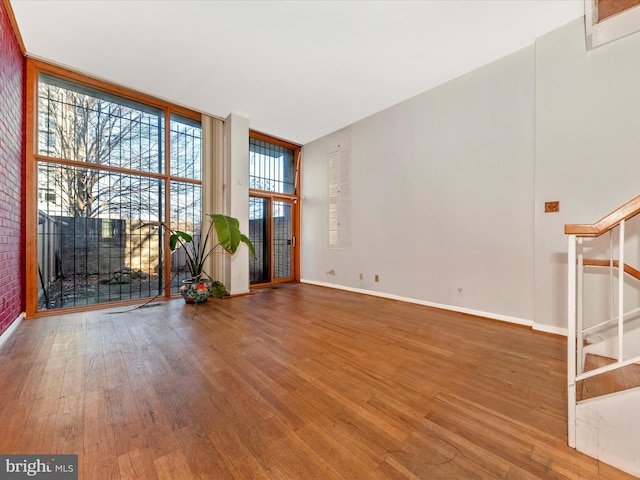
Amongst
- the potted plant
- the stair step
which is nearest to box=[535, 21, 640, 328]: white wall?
the stair step

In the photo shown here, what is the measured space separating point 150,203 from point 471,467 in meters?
4.84

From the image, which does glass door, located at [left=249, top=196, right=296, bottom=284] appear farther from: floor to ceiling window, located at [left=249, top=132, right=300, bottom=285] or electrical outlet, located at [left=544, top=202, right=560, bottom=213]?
electrical outlet, located at [left=544, top=202, right=560, bottom=213]

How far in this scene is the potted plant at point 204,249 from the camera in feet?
11.7

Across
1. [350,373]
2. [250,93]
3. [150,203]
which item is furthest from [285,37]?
[350,373]

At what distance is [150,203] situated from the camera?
13.5ft

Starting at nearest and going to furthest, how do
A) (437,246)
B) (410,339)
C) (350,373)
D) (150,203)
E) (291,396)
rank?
(291,396) → (350,373) → (410,339) → (437,246) → (150,203)

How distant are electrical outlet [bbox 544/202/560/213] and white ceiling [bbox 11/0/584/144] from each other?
6.19 feet

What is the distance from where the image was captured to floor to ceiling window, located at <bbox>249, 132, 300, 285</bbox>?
5.46 metres

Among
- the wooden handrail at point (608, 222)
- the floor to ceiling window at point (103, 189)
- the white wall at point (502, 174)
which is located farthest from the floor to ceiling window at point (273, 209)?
the wooden handrail at point (608, 222)

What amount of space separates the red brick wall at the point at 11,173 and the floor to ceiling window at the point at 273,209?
10.3ft

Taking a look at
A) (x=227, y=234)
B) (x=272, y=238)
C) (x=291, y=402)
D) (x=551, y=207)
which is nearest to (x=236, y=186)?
(x=227, y=234)

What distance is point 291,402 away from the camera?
1.55m

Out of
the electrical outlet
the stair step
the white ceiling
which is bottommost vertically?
the stair step

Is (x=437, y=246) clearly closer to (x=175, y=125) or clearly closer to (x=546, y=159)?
(x=546, y=159)
